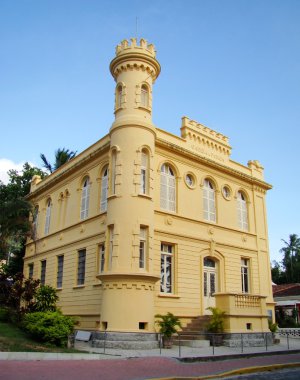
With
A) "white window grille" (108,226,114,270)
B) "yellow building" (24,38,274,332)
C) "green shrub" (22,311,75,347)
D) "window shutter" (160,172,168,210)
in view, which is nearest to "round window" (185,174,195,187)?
"yellow building" (24,38,274,332)

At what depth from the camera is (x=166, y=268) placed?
19.8 metres

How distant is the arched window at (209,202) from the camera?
898 inches

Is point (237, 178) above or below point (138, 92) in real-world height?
below

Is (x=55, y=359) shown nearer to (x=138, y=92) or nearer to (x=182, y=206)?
(x=182, y=206)

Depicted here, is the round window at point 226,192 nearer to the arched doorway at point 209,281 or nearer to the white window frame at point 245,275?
the white window frame at point 245,275

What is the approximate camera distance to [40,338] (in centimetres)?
1511

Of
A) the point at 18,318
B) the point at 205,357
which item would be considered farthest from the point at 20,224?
the point at 205,357

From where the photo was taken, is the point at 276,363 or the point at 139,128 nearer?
the point at 276,363

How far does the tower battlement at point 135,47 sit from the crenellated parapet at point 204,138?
4.15m

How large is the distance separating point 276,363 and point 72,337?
718cm

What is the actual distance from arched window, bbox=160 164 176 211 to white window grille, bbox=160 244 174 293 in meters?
2.01

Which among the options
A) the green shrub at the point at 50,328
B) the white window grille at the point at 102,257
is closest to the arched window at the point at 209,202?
the white window grille at the point at 102,257

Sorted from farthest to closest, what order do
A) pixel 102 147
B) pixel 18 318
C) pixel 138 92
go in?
1. pixel 102 147
2. pixel 138 92
3. pixel 18 318

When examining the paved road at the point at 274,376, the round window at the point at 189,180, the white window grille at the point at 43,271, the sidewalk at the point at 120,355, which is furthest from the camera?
the white window grille at the point at 43,271
